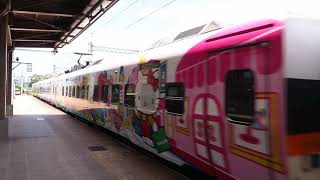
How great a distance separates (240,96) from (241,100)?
6 cm

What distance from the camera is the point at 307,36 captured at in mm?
5199

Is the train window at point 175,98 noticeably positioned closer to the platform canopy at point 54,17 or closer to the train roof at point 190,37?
the train roof at point 190,37

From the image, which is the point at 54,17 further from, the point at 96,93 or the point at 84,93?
the point at 96,93

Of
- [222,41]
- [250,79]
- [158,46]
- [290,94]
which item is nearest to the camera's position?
[290,94]

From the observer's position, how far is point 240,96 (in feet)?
18.8

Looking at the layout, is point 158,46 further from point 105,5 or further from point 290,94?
point 105,5

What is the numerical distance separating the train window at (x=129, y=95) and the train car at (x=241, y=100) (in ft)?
5.04

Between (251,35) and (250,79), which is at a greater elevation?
(251,35)

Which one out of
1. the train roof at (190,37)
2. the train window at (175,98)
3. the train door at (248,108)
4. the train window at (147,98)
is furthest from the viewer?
the train window at (147,98)

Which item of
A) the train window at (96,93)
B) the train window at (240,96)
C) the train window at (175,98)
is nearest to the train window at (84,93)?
the train window at (96,93)

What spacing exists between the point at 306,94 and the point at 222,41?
1.73 m

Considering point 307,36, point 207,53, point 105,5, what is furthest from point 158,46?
point 105,5

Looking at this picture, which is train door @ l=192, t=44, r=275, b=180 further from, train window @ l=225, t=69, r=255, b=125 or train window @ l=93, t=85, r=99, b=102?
train window @ l=93, t=85, r=99, b=102

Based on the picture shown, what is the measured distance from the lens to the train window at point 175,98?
762 centimetres
